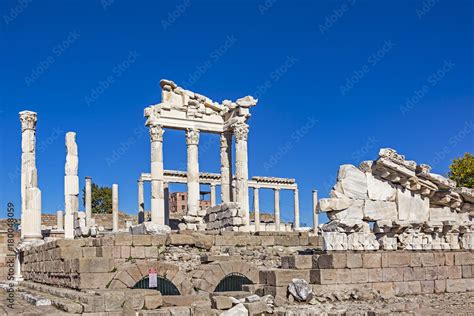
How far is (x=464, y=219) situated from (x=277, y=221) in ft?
115

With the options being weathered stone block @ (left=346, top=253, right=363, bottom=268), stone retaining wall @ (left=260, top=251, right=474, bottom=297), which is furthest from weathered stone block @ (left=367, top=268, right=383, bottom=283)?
weathered stone block @ (left=346, top=253, right=363, bottom=268)

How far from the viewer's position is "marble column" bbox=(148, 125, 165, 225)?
32.2 metres

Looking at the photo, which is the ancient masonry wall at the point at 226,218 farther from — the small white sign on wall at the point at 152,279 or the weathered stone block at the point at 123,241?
the small white sign on wall at the point at 152,279

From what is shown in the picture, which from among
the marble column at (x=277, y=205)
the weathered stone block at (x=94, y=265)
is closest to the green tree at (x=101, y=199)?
the marble column at (x=277, y=205)

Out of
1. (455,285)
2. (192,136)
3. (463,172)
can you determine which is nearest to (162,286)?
(455,285)

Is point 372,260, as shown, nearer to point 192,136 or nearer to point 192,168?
point 192,136

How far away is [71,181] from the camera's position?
1193 inches

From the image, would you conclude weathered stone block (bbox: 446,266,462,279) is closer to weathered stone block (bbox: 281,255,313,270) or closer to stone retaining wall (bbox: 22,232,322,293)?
weathered stone block (bbox: 281,255,313,270)

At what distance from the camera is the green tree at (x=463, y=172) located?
32938 mm

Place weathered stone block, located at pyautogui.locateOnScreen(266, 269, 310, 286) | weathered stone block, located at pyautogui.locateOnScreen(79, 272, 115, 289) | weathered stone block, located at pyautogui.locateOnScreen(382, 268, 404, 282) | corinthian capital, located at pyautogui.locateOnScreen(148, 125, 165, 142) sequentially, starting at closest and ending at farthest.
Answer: weathered stone block, located at pyautogui.locateOnScreen(266, 269, 310, 286) → weathered stone block, located at pyautogui.locateOnScreen(382, 268, 404, 282) → weathered stone block, located at pyautogui.locateOnScreen(79, 272, 115, 289) → corinthian capital, located at pyautogui.locateOnScreen(148, 125, 165, 142)

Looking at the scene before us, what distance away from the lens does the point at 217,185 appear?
160 ft

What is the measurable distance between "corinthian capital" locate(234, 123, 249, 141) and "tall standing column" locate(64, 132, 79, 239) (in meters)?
8.60

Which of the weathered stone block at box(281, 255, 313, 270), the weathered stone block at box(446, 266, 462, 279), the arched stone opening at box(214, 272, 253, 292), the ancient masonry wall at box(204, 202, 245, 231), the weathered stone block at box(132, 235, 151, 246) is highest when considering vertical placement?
the ancient masonry wall at box(204, 202, 245, 231)

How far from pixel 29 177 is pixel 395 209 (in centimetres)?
2036
